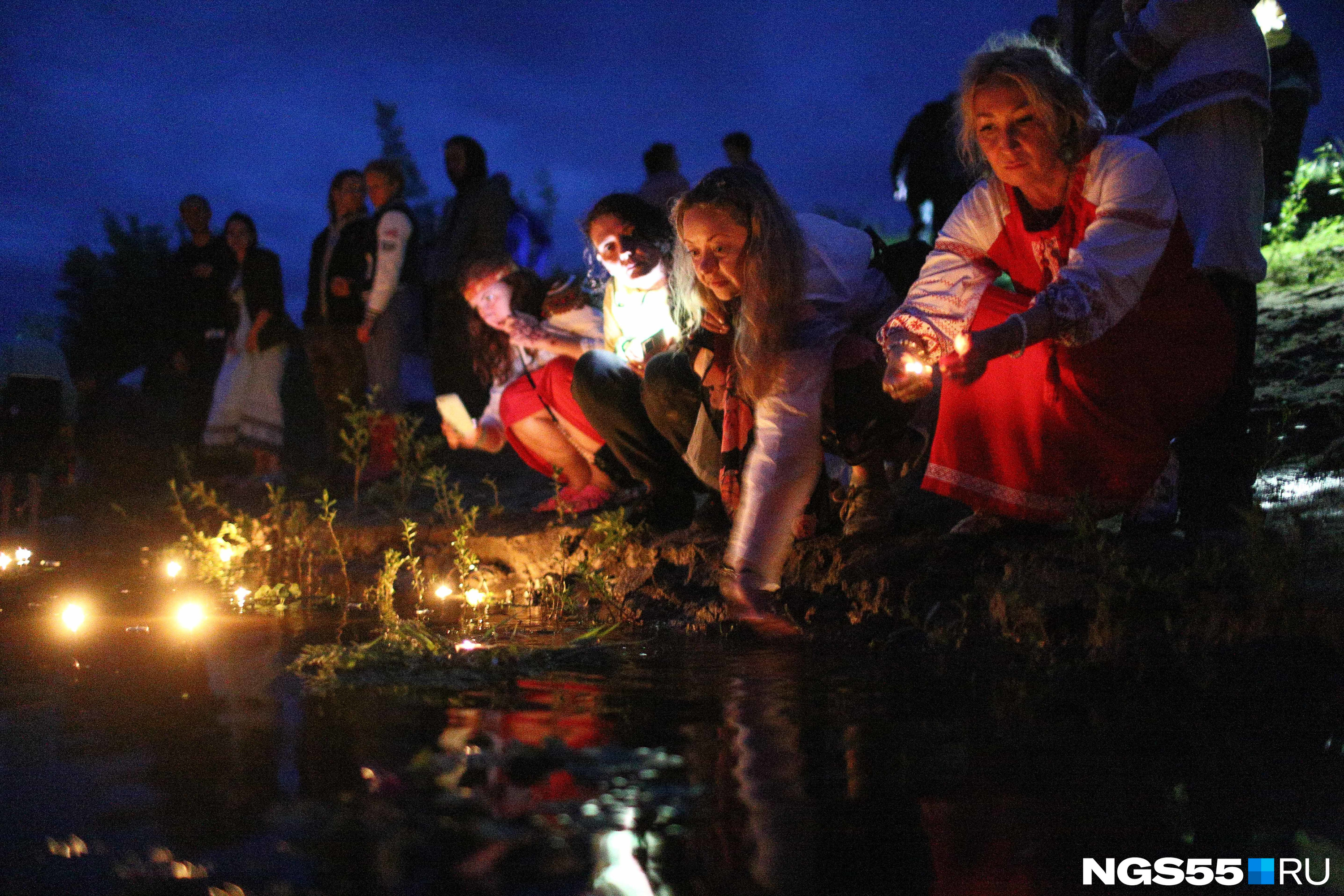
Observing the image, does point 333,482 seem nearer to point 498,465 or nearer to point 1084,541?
point 498,465

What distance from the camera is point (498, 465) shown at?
8.11 m

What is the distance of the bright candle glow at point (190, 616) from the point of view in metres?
3.62

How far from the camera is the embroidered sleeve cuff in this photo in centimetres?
366

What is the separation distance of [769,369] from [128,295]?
16.4 m

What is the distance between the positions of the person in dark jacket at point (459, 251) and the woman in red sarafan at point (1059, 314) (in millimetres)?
4698

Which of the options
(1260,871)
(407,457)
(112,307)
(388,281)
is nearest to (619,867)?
(1260,871)

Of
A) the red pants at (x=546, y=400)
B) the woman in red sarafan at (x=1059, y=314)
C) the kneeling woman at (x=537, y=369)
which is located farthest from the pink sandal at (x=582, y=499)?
the woman in red sarafan at (x=1059, y=314)

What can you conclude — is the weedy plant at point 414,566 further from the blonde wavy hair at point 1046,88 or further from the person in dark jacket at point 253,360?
the person in dark jacket at point 253,360

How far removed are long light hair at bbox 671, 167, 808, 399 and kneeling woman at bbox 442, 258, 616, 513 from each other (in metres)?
1.74

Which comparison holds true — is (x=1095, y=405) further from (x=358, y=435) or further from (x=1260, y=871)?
(x=358, y=435)

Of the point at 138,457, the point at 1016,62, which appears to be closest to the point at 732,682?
the point at 1016,62

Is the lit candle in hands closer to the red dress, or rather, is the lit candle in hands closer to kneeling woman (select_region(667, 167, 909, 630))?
the red dress

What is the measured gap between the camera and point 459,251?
7598mm

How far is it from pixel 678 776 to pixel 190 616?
2.30 metres
